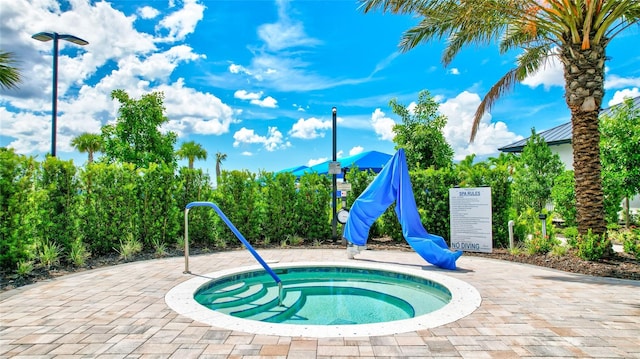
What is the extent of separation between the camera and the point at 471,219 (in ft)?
29.7

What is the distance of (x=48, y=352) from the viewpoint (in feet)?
10.8

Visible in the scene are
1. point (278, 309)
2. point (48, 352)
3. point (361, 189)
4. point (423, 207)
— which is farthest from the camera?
point (361, 189)

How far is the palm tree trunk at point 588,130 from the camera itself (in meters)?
7.68

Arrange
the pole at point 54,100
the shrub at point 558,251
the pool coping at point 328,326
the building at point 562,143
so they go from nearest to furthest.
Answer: the pool coping at point 328,326, the shrub at point 558,251, the pole at point 54,100, the building at point 562,143

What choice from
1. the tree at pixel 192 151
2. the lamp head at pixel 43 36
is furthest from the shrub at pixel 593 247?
the tree at pixel 192 151

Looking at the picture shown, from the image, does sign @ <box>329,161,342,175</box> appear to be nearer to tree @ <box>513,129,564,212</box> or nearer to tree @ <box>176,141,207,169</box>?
tree @ <box>513,129,564,212</box>

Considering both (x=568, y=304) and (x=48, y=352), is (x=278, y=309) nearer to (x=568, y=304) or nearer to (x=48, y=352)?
(x=48, y=352)

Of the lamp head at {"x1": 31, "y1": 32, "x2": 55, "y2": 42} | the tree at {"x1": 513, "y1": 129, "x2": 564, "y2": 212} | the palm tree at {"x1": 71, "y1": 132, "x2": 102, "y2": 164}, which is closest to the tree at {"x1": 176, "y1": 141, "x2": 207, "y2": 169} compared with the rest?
the palm tree at {"x1": 71, "y1": 132, "x2": 102, "y2": 164}

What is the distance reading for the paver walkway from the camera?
10.8ft

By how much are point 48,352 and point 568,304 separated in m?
5.74

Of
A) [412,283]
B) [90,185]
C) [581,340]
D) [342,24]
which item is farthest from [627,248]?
[90,185]

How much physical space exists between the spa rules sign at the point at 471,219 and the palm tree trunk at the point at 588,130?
1.82 meters

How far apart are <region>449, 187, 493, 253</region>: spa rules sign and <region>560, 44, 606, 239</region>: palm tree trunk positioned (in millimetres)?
1822

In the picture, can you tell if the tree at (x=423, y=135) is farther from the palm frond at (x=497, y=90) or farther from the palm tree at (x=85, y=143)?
the palm tree at (x=85, y=143)
